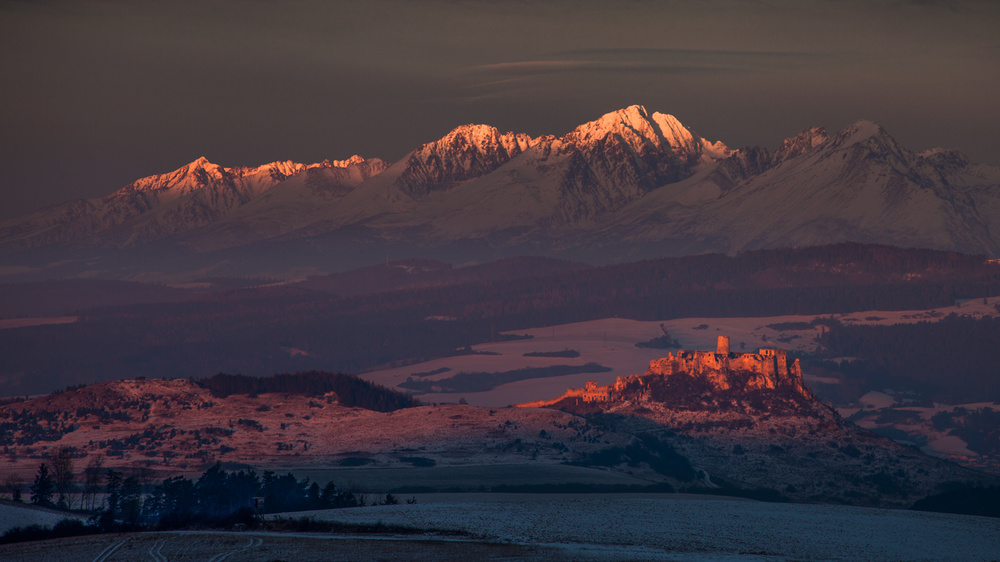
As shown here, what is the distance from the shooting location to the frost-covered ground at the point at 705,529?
118312 mm

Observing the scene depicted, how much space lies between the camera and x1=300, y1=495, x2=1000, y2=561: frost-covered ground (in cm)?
11831

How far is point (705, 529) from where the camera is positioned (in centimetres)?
13112

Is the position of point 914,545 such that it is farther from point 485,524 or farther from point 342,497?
point 342,497

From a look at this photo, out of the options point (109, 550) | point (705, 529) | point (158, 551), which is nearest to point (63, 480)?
point (109, 550)

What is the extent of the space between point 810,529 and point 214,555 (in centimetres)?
6004

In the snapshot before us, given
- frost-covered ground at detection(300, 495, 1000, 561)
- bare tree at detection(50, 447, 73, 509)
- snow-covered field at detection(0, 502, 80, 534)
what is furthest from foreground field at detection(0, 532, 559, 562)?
bare tree at detection(50, 447, 73, 509)

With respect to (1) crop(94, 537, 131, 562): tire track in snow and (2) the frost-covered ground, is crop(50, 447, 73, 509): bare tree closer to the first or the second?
(2) the frost-covered ground

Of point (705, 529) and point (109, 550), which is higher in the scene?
point (109, 550)

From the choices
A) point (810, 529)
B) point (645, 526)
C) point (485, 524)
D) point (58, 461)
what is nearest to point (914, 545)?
point (810, 529)

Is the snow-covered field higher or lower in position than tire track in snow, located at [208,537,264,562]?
lower

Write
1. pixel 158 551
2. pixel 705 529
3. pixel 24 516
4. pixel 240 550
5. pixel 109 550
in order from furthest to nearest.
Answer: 1. pixel 24 516
2. pixel 705 529
3. pixel 109 550
4. pixel 158 551
5. pixel 240 550

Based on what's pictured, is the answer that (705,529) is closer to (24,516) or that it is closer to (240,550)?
(240,550)

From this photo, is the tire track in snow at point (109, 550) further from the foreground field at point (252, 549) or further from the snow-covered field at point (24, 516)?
the snow-covered field at point (24, 516)

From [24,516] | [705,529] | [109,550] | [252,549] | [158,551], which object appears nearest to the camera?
[252,549]
